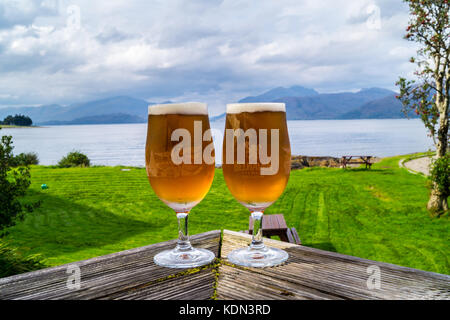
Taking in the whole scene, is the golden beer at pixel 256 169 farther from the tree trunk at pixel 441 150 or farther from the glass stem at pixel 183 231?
the tree trunk at pixel 441 150

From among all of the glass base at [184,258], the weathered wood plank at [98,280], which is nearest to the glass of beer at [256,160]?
the glass base at [184,258]

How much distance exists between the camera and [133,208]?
49.8 feet

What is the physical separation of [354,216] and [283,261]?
41.1 feet

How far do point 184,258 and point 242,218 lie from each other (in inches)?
476

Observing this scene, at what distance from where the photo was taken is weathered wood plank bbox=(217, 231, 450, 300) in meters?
1.26

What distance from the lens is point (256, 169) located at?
162cm

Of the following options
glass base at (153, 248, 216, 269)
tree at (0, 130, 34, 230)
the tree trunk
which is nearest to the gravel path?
the tree trunk

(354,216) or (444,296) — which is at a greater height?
(444,296)

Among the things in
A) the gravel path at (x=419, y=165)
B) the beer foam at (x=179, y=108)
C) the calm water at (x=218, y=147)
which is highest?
the calm water at (x=218, y=147)

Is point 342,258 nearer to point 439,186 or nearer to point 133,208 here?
point 439,186

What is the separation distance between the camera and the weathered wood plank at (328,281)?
4.14ft

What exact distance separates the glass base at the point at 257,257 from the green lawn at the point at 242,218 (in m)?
8.20
